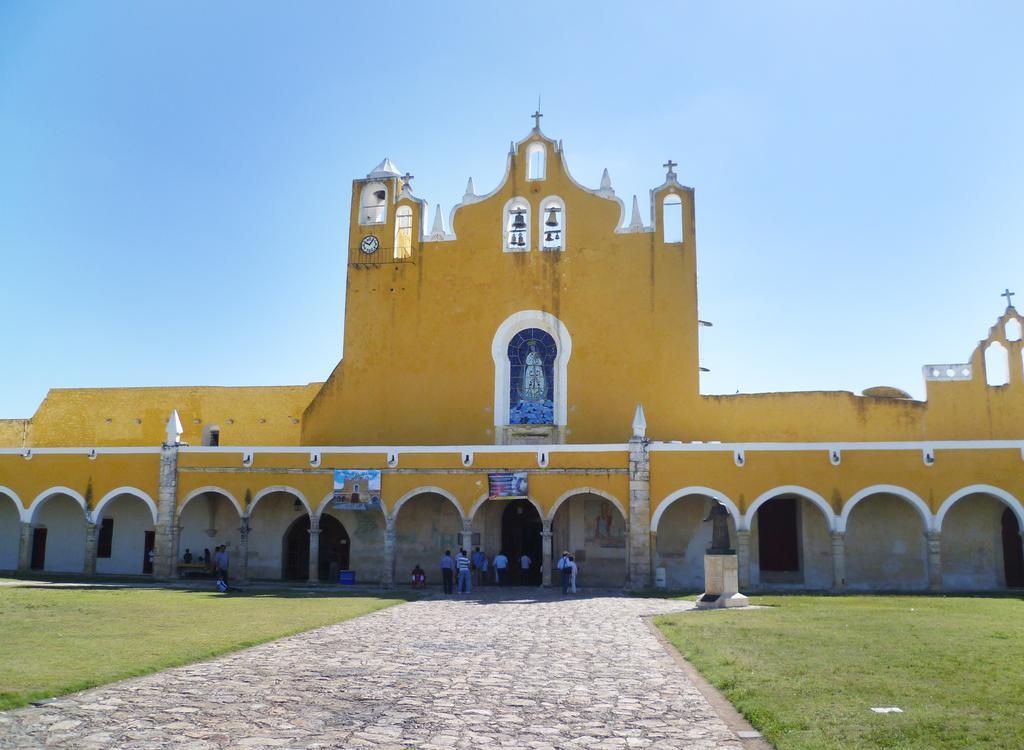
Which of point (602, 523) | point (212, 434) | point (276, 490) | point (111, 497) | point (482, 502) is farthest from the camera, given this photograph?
point (212, 434)

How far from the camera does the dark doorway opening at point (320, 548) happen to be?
24.6 metres

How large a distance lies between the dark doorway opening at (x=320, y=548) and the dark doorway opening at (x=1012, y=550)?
1671 centimetres

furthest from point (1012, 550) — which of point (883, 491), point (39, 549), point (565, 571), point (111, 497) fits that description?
point (39, 549)

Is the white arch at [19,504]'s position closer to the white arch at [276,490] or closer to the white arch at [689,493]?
the white arch at [276,490]

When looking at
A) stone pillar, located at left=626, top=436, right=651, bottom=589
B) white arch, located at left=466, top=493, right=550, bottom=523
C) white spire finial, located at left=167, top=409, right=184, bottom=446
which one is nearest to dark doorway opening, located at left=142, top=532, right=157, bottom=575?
white spire finial, located at left=167, top=409, right=184, bottom=446

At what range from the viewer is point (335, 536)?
81.3 feet

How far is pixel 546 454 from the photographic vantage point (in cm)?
2180

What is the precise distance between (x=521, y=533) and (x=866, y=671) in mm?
15289

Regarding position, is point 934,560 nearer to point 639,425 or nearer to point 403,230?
point 639,425

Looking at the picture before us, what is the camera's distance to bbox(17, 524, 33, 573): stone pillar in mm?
24109

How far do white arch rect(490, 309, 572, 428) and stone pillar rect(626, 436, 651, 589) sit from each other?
3.46 meters

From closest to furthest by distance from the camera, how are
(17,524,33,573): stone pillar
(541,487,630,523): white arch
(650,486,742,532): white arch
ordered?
(650,486,742,532): white arch
(541,487,630,523): white arch
(17,524,33,573): stone pillar

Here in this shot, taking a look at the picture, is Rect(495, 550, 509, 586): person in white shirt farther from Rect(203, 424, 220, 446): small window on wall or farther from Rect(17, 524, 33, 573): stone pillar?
Rect(17, 524, 33, 573): stone pillar

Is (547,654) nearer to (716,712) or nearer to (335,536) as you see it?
(716,712)
